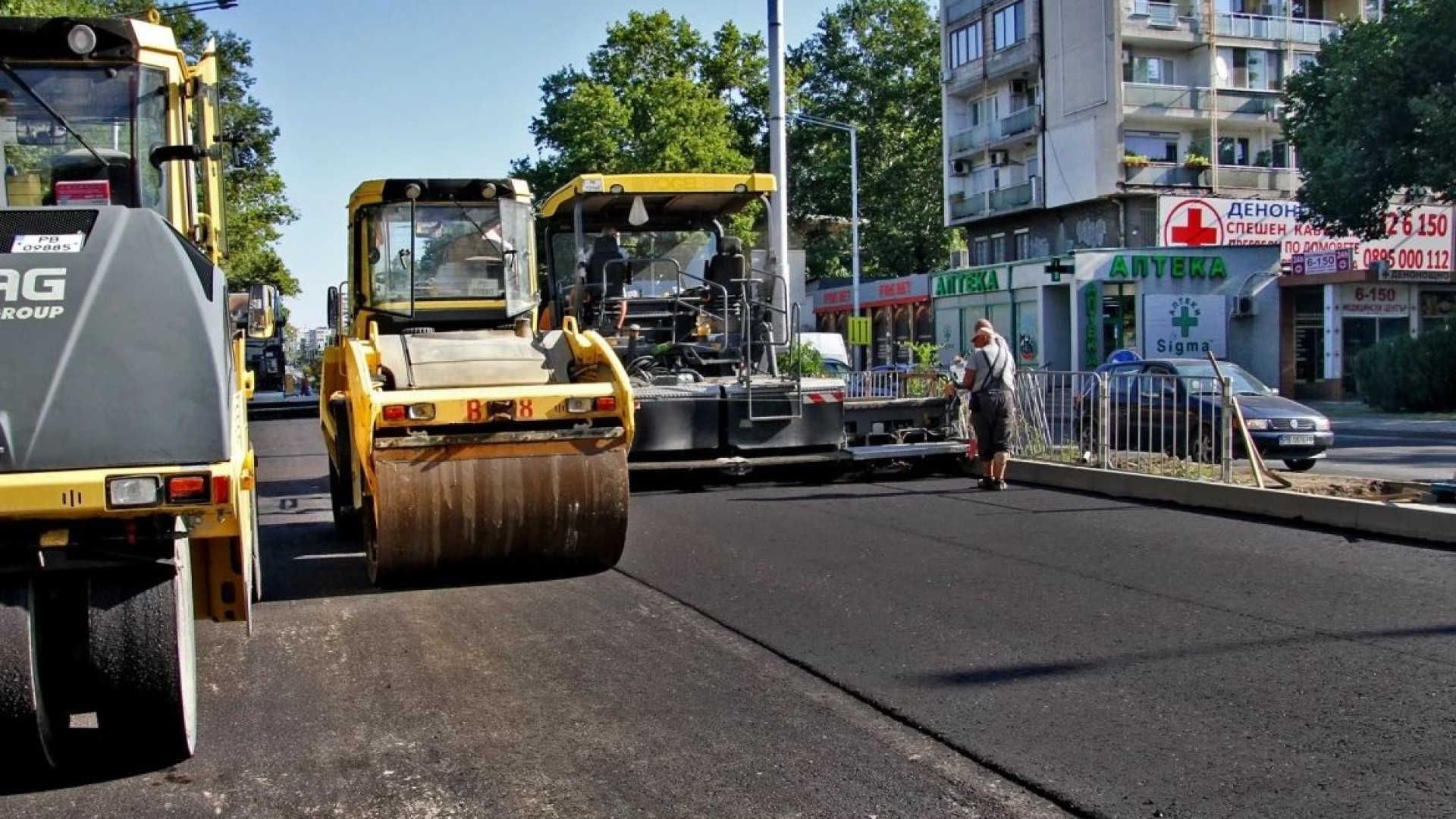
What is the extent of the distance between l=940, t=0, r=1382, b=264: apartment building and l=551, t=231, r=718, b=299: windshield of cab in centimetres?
3605

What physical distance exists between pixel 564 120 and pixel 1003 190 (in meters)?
18.6

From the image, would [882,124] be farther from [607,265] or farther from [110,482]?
[110,482]

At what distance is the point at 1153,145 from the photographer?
48125 millimetres

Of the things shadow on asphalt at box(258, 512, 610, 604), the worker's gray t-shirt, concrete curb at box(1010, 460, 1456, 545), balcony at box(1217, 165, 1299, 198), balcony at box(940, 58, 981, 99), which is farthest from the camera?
balcony at box(940, 58, 981, 99)

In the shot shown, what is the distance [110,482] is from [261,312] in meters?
2.68

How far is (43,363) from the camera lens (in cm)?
469

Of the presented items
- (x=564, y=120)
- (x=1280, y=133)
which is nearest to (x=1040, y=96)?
(x=1280, y=133)

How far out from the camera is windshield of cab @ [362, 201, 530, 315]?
10.9 m

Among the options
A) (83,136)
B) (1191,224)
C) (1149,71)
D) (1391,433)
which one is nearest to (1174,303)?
(1191,224)

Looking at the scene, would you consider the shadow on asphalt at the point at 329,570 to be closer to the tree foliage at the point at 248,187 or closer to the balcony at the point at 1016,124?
the tree foliage at the point at 248,187

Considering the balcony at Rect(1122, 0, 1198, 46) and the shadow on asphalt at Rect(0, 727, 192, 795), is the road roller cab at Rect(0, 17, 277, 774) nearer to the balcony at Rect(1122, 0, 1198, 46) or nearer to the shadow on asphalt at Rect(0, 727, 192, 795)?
the shadow on asphalt at Rect(0, 727, 192, 795)

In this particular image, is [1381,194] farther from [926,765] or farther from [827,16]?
[827,16]

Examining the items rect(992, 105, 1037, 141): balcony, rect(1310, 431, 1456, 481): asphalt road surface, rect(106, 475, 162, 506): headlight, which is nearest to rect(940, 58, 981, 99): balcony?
rect(992, 105, 1037, 141): balcony

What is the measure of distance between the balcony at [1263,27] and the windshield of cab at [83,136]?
4616 centimetres
